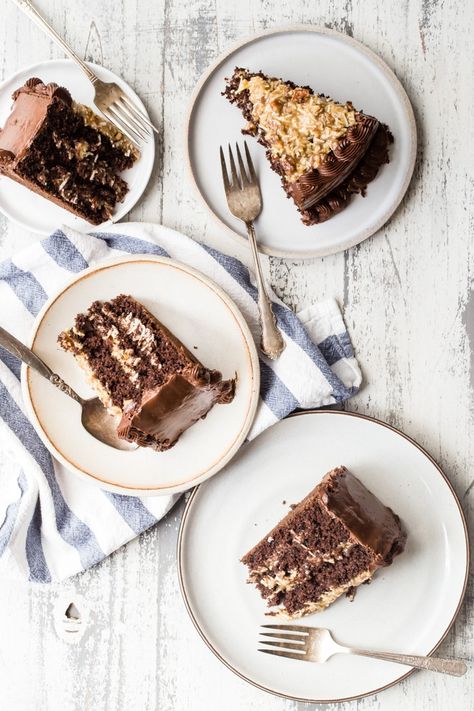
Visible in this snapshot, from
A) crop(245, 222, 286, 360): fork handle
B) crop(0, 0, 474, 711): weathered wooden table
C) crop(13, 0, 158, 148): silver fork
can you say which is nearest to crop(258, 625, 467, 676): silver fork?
crop(0, 0, 474, 711): weathered wooden table

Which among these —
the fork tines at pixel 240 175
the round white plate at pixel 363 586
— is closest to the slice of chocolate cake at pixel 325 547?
the round white plate at pixel 363 586

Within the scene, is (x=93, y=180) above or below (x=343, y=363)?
above

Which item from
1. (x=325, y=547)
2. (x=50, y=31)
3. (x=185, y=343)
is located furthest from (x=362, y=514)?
(x=50, y=31)

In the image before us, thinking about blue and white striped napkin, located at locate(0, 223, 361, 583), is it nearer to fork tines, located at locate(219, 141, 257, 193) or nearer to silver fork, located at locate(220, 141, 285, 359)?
silver fork, located at locate(220, 141, 285, 359)

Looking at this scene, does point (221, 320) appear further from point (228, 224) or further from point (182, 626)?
point (182, 626)

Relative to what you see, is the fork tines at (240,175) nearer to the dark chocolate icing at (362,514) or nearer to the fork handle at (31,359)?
the fork handle at (31,359)

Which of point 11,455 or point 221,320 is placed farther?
point 11,455

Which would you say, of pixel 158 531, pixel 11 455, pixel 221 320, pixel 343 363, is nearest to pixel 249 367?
pixel 221 320
